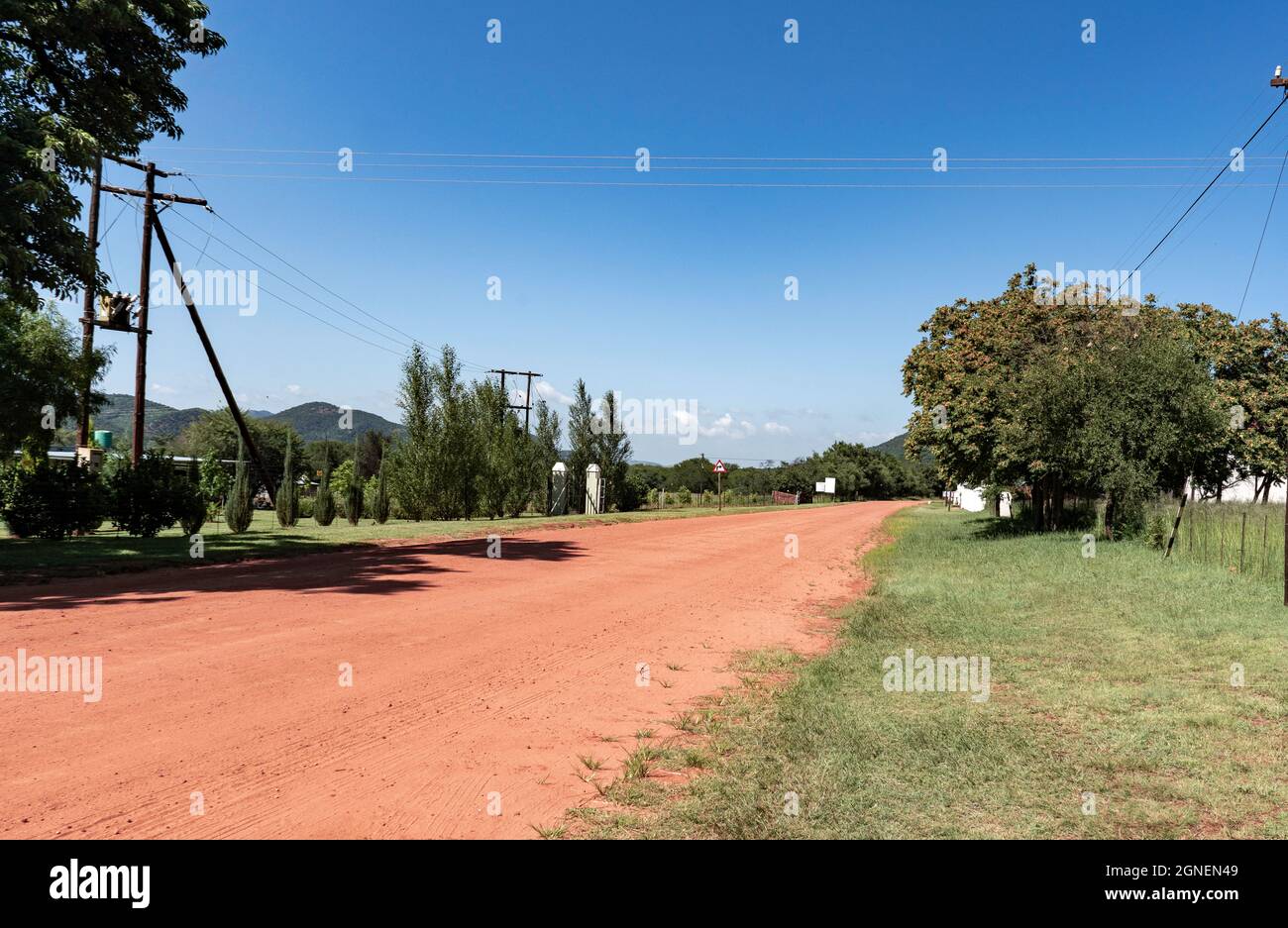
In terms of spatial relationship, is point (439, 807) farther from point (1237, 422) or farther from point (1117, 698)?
point (1237, 422)

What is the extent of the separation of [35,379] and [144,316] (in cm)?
825

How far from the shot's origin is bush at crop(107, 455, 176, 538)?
18.2 meters

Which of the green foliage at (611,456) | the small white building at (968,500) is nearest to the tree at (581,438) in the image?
the green foliage at (611,456)

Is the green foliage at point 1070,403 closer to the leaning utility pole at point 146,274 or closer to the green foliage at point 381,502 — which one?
the green foliage at point 381,502

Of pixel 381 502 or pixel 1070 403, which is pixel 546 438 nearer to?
pixel 381 502

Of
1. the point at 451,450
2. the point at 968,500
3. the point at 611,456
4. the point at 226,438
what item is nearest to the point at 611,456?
the point at 611,456

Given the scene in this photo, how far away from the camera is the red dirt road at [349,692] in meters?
3.91

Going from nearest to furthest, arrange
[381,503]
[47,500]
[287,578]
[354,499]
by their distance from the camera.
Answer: [287,578], [47,500], [381,503], [354,499]

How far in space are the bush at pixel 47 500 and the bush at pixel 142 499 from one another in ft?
1.92

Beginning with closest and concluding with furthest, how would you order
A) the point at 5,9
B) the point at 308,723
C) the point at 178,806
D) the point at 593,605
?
the point at 178,806 < the point at 308,723 < the point at 593,605 < the point at 5,9

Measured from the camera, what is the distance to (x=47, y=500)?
17000 millimetres
